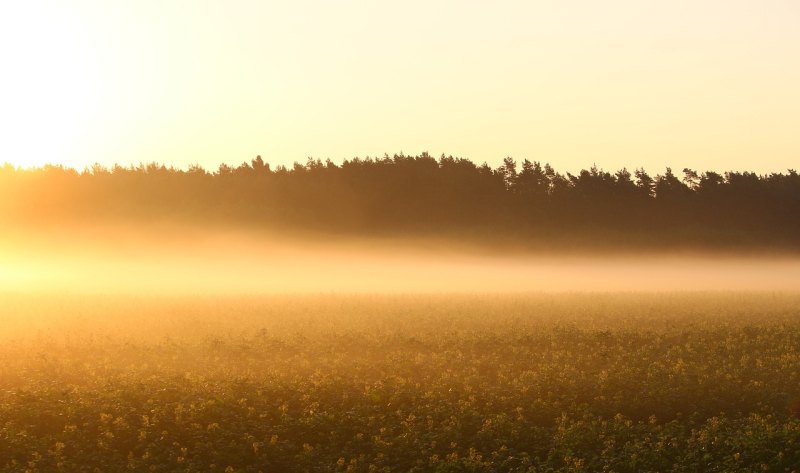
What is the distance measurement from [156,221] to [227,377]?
295 ft

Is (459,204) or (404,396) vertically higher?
(459,204)

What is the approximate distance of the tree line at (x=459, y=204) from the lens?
4277 inches

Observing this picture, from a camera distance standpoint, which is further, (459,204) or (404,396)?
(459,204)

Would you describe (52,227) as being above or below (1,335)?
above

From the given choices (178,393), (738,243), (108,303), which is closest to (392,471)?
(178,393)

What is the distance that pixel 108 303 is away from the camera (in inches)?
1997

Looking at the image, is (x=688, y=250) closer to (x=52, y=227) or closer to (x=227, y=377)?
(x=52, y=227)

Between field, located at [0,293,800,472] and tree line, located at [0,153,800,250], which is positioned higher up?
tree line, located at [0,153,800,250]

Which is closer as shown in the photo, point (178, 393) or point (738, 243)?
point (178, 393)

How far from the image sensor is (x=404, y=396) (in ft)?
76.6

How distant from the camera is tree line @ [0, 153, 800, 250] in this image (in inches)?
4277

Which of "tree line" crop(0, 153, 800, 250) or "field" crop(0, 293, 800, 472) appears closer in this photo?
"field" crop(0, 293, 800, 472)

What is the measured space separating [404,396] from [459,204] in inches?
3458

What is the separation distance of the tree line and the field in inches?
2790
